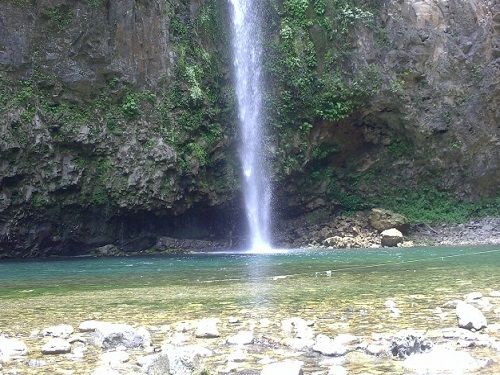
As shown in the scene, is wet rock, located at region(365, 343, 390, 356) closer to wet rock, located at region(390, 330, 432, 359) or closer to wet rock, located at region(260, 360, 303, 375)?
wet rock, located at region(390, 330, 432, 359)

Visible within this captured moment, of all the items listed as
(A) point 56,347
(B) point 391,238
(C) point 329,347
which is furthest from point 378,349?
(B) point 391,238

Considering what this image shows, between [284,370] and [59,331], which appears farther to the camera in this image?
[59,331]

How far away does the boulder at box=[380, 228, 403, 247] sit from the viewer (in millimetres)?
21797

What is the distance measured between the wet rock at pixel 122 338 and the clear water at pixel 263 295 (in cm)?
33

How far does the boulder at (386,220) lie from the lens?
23406 millimetres

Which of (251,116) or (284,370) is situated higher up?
(251,116)

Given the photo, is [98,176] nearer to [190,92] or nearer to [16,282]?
[190,92]

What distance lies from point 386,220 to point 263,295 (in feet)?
53.4

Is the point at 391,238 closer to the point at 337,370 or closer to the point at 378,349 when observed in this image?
the point at 378,349

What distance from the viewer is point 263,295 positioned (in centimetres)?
802

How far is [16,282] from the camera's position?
11.7 meters

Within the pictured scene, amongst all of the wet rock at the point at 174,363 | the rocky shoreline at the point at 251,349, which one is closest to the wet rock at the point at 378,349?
the rocky shoreline at the point at 251,349

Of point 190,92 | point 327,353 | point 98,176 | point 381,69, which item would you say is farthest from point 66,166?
point 327,353

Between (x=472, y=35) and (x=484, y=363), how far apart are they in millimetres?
24818
